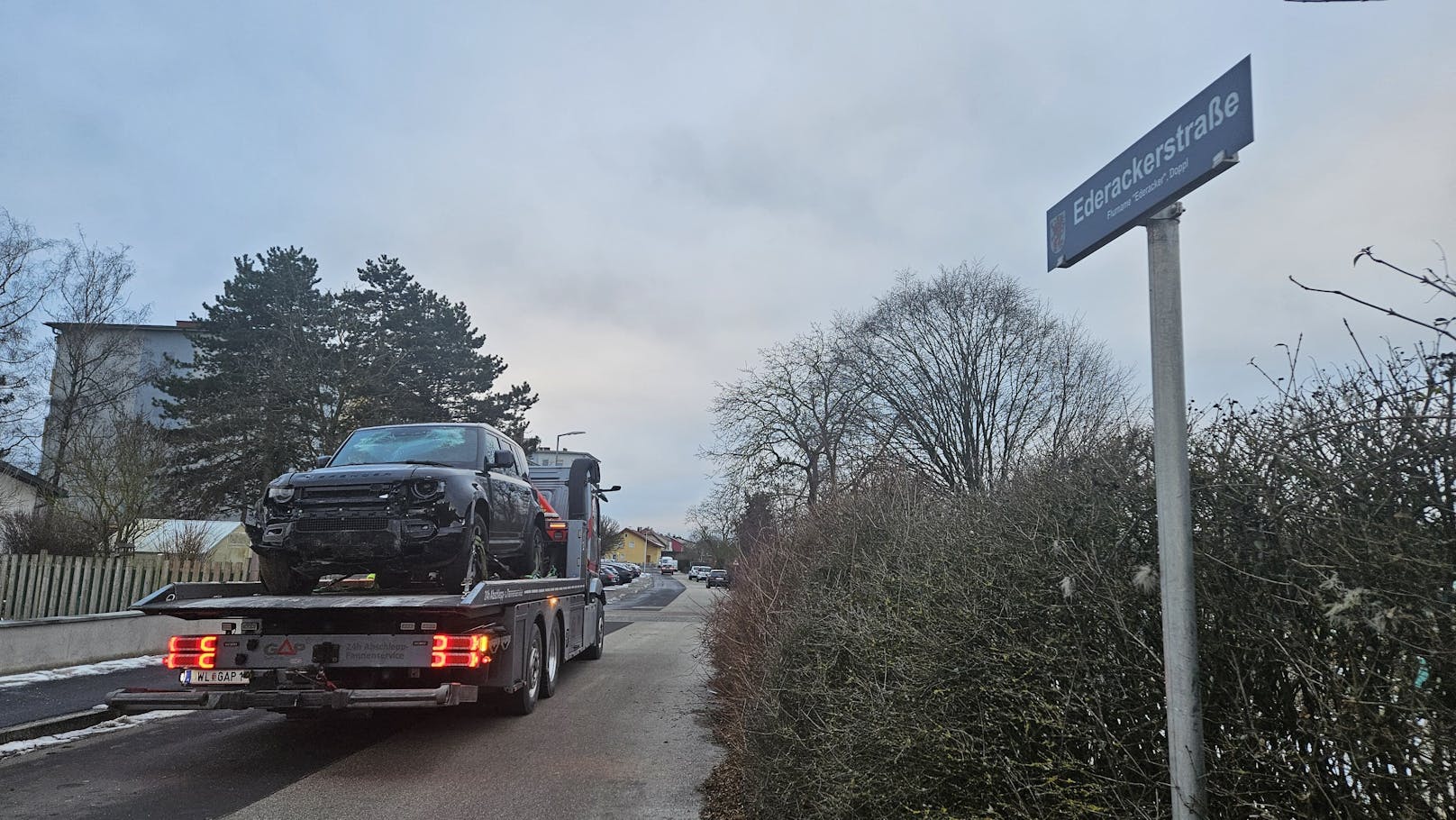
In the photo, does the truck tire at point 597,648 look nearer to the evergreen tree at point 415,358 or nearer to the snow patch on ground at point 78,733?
the snow patch on ground at point 78,733

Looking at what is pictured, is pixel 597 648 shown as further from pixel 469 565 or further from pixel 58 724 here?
pixel 58 724

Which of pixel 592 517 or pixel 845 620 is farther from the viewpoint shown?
pixel 592 517

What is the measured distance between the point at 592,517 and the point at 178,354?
5826cm

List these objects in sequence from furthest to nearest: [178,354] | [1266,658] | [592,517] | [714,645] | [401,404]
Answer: [178,354] < [401,404] < [592,517] < [714,645] < [1266,658]

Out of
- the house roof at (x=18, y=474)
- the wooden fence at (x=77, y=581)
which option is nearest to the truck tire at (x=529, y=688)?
the wooden fence at (x=77, y=581)

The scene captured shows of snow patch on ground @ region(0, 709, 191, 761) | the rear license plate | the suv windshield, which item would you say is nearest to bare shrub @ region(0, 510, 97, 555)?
snow patch on ground @ region(0, 709, 191, 761)

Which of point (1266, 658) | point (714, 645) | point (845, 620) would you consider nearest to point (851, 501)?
point (714, 645)

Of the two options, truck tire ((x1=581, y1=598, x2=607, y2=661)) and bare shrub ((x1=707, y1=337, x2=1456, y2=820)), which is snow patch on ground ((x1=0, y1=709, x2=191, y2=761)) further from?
truck tire ((x1=581, y1=598, x2=607, y2=661))

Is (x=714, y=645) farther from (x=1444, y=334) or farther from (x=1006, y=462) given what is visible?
(x=1444, y=334)

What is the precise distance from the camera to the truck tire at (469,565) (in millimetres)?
8305

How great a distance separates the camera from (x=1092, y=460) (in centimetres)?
419

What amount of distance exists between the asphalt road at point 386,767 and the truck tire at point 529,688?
0.13 meters

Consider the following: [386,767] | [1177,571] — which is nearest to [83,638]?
[386,767]

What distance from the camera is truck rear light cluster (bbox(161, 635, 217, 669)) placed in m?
7.95
